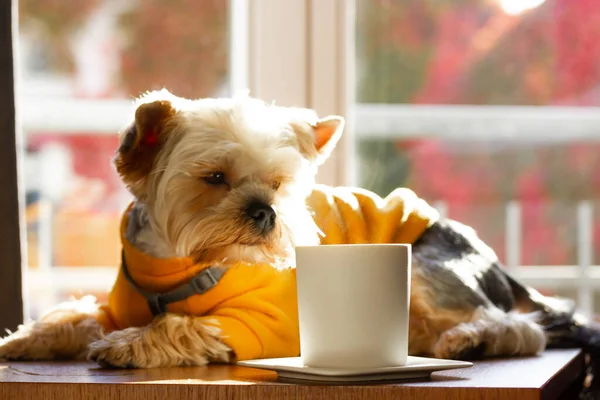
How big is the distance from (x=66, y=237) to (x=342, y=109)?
0.94m

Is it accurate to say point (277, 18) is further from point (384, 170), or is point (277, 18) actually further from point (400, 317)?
point (400, 317)

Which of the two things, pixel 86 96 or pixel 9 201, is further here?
pixel 86 96

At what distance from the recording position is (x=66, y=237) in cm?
273

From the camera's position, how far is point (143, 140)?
1.50m

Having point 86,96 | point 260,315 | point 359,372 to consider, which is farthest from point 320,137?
point 86,96

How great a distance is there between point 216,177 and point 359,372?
53 centimetres

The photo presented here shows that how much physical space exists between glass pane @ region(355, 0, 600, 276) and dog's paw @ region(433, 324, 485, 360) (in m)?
0.98

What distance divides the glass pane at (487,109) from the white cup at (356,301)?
4.37 feet

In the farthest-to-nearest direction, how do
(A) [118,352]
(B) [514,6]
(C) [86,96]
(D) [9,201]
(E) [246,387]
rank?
(C) [86,96] < (B) [514,6] < (D) [9,201] < (A) [118,352] < (E) [246,387]

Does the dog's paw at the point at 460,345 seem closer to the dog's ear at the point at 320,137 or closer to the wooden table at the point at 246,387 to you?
the wooden table at the point at 246,387

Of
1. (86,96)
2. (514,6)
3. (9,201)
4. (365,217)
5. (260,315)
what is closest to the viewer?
(260,315)

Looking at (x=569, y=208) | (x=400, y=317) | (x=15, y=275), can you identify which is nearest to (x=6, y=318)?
(x=15, y=275)

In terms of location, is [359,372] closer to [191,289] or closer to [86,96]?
[191,289]

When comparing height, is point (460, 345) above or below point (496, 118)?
below
